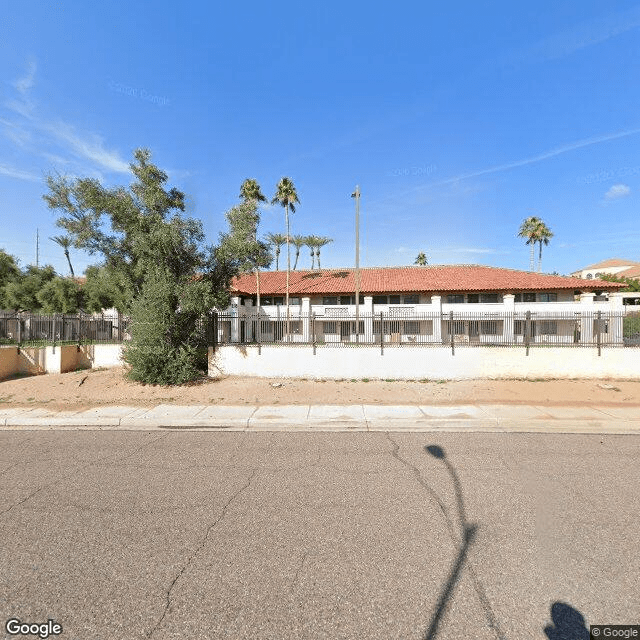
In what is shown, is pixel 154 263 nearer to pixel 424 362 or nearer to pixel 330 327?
pixel 424 362

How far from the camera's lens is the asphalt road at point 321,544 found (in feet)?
7.70

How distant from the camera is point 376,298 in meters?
28.2

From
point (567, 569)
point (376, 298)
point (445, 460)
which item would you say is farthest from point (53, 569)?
point (376, 298)

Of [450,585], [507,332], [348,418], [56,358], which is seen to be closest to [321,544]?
[450,585]

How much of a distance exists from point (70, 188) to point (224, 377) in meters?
8.80

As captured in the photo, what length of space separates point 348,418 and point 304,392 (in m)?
3.11

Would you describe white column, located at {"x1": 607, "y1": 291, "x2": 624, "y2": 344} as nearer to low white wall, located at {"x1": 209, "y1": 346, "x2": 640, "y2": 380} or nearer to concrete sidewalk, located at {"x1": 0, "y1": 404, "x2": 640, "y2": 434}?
low white wall, located at {"x1": 209, "y1": 346, "x2": 640, "y2": 380}

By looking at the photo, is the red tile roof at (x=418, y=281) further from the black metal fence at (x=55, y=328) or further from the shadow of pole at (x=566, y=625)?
the shadow of pole at (x=566, y=625)

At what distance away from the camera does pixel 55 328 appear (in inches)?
551

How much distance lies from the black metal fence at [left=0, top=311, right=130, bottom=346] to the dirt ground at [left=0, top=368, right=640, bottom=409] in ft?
8.43

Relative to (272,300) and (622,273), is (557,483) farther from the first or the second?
(622,273)

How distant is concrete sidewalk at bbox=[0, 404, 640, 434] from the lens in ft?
23.2

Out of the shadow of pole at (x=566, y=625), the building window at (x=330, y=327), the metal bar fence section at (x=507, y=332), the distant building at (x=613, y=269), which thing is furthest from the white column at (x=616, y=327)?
the distant building at (x=613, y=269)

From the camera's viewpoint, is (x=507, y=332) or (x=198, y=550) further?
(x=507, y=332)
